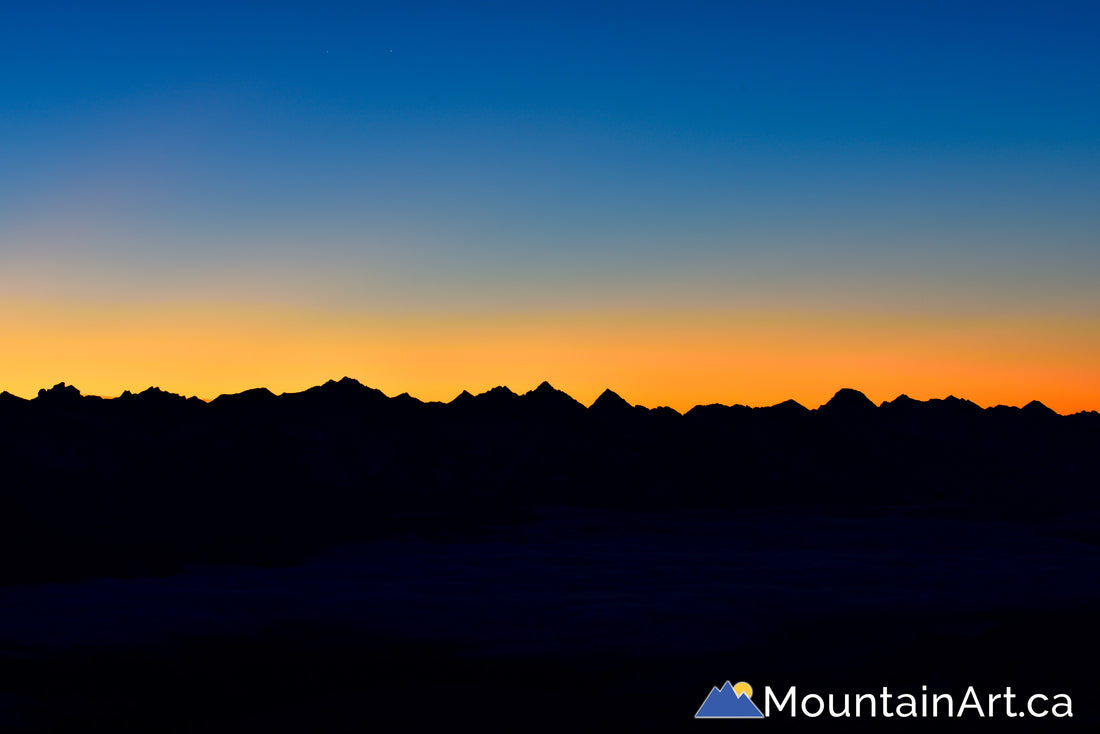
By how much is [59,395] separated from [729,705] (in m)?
175

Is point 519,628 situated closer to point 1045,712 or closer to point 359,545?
point 1045,712

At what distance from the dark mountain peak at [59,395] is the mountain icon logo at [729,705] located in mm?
171480

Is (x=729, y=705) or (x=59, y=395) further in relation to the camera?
(x=59, y=395)

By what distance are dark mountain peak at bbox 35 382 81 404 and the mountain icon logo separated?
171480 mm

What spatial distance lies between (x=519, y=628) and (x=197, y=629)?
14.4 m

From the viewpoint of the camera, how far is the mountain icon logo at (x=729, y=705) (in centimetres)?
3063

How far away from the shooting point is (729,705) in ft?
104

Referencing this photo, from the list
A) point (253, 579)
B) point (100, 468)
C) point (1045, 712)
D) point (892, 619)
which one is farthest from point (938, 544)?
point (100, 468)

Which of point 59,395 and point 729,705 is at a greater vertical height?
point 59,395

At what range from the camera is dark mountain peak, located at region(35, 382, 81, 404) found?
598 feet

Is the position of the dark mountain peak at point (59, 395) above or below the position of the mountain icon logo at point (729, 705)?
above

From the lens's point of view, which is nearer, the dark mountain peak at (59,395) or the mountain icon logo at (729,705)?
the mountain icon logo at (729,705)

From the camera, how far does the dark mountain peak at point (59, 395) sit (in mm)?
182125

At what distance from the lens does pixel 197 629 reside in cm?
4853
